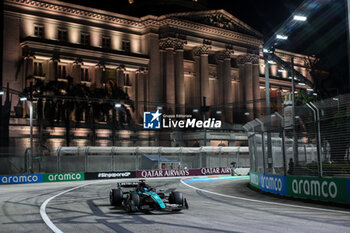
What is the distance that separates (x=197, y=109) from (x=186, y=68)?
9969 mm

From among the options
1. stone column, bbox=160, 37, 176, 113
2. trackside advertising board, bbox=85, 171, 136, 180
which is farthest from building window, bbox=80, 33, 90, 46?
trackside advertising board, bbox=85, 171, 136, 180

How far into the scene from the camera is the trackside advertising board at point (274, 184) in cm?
2025

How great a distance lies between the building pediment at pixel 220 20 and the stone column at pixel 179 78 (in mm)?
5010

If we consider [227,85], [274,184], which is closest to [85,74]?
[227,85]

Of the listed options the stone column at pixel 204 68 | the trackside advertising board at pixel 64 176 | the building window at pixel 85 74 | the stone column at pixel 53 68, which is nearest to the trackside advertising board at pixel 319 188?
the trackside advertising board at pixel 64 176

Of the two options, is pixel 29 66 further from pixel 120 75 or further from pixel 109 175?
pixel 109 175

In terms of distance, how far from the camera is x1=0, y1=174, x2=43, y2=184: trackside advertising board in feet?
133

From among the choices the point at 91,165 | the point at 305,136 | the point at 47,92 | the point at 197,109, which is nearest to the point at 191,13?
the point at 197,109

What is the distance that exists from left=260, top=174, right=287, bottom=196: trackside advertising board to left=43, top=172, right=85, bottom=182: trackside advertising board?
2513cm

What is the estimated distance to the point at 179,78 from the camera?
78250mm

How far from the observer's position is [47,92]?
60219 millimetres

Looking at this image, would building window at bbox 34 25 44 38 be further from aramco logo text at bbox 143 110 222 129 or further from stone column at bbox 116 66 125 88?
aramco logo text at bbox 143 110 222 129

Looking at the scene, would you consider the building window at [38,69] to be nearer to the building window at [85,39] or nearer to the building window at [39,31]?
the building window at [39,31]

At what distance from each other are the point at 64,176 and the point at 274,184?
27.4 meters
